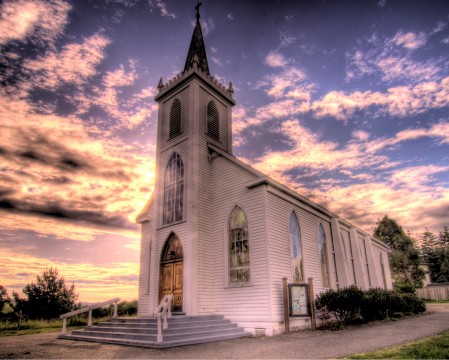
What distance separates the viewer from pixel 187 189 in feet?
48.3

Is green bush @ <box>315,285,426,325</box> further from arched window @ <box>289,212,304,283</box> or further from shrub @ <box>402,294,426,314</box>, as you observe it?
arched window @ <box>289,212,304,283</box>

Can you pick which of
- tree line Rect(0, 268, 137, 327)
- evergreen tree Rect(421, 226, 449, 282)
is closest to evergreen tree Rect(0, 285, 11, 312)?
tree line Rect(0, 268, 137, 327)

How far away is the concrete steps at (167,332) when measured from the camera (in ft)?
31.7

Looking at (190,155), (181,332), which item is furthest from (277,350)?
(190,155)

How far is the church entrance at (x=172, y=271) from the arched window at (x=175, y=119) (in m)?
5.39

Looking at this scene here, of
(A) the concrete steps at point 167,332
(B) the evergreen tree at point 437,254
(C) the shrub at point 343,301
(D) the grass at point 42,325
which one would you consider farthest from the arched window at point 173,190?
(B) the evergreen tree at point 437,254

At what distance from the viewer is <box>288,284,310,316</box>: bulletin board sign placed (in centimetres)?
1217

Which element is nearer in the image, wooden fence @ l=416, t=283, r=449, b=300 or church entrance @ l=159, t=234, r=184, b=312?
church entrance @ l=159, t=234, r=184, b=312

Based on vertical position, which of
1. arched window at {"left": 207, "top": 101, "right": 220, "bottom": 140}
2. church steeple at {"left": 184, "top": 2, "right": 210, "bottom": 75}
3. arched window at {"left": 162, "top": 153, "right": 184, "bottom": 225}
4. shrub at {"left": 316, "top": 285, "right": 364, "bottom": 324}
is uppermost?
church steeple at {"left": 184, "top": 2, "right": 210, "bottom": 75}

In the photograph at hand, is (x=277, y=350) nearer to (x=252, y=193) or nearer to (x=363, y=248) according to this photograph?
(x=252, y=193)

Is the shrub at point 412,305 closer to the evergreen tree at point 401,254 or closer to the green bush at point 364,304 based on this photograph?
the green bush at point 364,304

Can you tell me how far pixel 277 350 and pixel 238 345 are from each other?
1692 mm

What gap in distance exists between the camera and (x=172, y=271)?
566 inches

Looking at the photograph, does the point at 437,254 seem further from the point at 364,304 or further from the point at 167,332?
the point at 167,332
